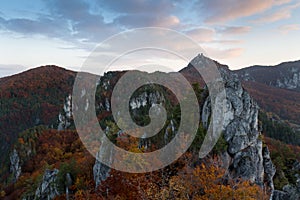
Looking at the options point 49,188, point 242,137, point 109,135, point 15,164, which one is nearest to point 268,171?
point 242,137

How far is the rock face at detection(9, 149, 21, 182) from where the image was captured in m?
99.9

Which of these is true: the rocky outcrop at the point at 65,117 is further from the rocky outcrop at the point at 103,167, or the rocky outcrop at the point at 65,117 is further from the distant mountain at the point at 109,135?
the rocky outcrop at the point at 103,167

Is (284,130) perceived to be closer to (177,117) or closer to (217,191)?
(177,117)

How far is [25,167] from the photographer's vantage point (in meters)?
102

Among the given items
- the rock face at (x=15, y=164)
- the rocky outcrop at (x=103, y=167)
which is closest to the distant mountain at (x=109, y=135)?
the rock face at (x=15, y=164)

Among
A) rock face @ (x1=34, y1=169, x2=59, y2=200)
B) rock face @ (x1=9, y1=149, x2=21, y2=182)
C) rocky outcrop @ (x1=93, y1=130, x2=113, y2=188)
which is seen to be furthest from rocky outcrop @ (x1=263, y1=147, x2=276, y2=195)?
rock face @ (x1=9, y1=149, x2=21, y2=182)

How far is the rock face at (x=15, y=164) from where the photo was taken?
99887 mm

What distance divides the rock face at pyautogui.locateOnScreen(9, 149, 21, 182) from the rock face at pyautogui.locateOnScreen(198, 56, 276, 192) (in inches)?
3427

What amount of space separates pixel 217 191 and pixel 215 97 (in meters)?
17.9

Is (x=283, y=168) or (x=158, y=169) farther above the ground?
(x=158, y=169)

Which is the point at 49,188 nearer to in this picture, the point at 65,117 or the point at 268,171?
the point at 268,171

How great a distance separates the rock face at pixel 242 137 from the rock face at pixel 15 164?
286 ft

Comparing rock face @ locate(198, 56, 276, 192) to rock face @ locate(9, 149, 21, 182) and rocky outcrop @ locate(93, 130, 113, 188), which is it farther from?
rock face @ locate(9, 149, 21, 182)

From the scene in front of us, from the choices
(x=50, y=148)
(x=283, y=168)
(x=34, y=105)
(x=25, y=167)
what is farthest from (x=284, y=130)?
(x=34, y=105)
